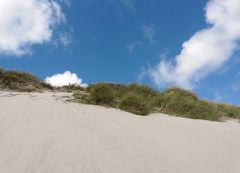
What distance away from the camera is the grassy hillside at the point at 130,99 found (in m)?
7.53

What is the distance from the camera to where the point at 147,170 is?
3773 millimetres

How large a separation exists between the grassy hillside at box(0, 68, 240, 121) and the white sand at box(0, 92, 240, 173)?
656 mm

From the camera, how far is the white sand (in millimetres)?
3732

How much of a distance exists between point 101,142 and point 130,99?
312 cm

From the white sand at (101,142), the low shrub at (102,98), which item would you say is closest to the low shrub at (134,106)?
the low shrub at (102,98)

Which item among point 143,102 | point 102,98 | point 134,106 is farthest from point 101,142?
point 143,102

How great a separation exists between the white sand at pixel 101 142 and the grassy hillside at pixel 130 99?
2.15ft

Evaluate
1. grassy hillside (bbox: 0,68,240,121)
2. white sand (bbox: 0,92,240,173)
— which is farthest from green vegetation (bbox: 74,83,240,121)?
white sand (bbox: 0,92,240,173)

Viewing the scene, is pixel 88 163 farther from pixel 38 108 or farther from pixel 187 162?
pixel 38 108

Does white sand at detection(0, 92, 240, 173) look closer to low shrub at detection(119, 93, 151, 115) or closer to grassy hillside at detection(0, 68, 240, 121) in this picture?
low shrub at detection(119, 93, 151, 115)

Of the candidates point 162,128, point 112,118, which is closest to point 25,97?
point 112,118

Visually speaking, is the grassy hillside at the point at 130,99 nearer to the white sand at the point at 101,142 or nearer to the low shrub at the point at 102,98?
the low shrub at the point at 102,98

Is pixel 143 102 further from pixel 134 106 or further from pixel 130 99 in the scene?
pixel 134 106

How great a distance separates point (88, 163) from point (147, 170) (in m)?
0.66
